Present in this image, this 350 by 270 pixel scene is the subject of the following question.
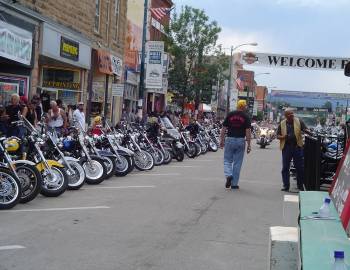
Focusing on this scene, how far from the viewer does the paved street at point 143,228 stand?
5.75 m

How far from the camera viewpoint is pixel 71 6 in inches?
863

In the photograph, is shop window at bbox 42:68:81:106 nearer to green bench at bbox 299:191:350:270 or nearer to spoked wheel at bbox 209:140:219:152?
spoked wheel at bbox 209:140:219:152

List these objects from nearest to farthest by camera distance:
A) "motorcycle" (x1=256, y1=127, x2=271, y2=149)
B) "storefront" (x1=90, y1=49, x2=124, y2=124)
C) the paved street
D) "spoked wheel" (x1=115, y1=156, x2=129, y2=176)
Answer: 1. the paved street
2. "spoked wheel" (x1=115, y1=156, x2=129, y2=176)
3. "storefront" (x1=90, y1=49, x2=124, y2=124)
4. "motorcycle" (x1=256, y1=127, x2=271, y2=149)

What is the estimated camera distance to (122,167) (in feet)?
44.6

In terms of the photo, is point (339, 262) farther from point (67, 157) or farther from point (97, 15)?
point (97, 15)

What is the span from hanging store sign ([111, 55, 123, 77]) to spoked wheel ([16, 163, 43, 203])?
62.1 feet

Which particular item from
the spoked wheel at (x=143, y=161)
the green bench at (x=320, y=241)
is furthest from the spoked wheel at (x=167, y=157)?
the green bench at (x=320, y=241)

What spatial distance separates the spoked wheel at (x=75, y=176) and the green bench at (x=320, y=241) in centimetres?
806

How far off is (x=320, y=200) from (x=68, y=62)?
19306 mm

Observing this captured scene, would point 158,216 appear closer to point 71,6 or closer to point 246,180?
point 246,180

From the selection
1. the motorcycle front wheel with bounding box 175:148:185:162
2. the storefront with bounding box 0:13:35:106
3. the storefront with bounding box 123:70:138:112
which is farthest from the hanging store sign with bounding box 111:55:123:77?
the motorcycle front wheel with bounding box 175:148:185:162

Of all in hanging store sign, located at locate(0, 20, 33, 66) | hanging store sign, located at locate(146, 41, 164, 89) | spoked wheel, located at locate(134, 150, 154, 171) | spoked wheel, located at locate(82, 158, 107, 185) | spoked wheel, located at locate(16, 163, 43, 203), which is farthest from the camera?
hanging store sign, located at locate(146, 41, 164, 89)

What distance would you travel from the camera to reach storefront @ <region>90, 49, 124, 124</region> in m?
26.0

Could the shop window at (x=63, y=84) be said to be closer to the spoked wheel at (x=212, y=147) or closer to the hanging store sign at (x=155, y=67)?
the hanging store sign at (x=155, y=67)
